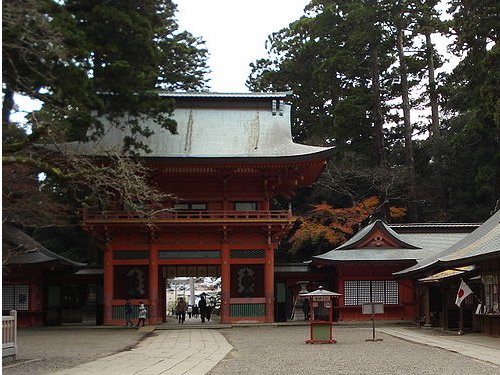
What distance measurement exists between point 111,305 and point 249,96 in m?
12.7

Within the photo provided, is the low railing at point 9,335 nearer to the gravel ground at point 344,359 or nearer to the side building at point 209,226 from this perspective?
the gravel ground at point 344,359

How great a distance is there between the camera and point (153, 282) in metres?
27.6

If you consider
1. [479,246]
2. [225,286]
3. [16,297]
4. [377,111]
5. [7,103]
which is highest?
[377,111]

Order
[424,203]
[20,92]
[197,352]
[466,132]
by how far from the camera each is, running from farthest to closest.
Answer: [424,203], [466,132], [197,352], [20,92]

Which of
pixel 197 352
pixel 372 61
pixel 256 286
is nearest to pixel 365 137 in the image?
pixel 372 61

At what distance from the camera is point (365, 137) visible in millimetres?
48812

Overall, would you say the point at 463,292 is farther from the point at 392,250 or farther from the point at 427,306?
the point at 392,250

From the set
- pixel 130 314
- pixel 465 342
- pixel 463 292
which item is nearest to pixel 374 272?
pixel 463 292

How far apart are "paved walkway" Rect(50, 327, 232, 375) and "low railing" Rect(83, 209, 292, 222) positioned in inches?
267

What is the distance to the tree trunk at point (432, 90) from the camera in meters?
47.2

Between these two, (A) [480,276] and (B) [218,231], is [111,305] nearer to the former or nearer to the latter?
(B) [218,231]

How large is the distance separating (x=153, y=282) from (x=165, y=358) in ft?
43.3

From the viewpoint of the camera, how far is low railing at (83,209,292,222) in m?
27.1

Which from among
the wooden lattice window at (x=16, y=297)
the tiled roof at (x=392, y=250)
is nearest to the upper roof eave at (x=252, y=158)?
the tiled roof at (x=392, y=250)
